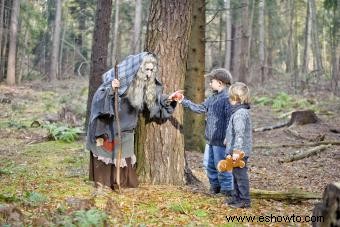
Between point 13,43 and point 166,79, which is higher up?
point 13,43

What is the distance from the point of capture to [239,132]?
632 cm

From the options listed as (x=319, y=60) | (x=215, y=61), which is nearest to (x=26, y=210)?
(x=319, y=60)

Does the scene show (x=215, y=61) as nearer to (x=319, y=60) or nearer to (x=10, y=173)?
(x=319, y=60)

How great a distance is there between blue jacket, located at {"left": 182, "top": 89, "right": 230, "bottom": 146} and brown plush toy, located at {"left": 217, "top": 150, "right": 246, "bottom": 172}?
1.99ft

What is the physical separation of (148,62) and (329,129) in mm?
10023

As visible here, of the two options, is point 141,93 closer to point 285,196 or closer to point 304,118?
point 285,196

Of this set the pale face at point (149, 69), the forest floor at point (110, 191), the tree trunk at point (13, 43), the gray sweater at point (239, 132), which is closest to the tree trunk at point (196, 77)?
the forest floor at point (110, 191)

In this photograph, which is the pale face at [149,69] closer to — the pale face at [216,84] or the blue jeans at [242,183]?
the pale face at [216,84]

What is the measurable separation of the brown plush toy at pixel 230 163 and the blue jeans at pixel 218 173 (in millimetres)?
517

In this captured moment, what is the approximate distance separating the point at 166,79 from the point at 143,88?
49 cm

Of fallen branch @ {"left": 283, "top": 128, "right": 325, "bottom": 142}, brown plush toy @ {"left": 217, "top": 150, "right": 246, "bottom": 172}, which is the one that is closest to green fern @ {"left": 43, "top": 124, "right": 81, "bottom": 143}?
fallen branch @ {"left": 283, "top": 128, "right": 325, "bottom": 142}

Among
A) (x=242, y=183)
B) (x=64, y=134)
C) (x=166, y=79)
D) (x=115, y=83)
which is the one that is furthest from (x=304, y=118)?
(x=115, y=83)

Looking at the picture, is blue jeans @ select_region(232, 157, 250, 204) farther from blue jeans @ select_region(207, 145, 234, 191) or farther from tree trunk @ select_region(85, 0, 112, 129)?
tree trunk @ select_region(85, 0, 112, 129)

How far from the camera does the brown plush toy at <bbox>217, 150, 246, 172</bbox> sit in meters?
6.32
